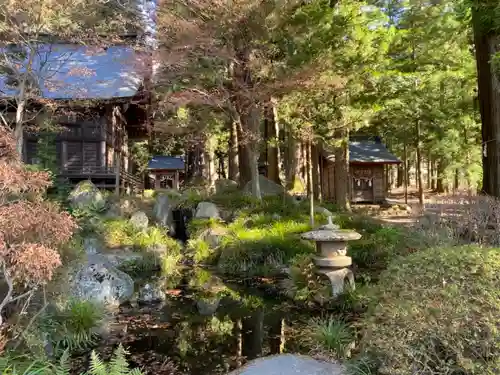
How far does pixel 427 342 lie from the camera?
3.31 metres

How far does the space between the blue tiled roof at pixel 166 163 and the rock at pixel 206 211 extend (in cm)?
2008

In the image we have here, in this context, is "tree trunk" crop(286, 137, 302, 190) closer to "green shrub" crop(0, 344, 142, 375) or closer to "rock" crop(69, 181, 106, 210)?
"rock" crop(69, 181, 106, 210)

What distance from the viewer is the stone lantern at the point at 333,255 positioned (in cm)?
735

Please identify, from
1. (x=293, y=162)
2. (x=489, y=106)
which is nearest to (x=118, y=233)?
(x=293, y=162)

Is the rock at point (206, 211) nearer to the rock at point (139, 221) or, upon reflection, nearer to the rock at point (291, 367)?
the rock at point (139, 221)

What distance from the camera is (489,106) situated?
28.9ft

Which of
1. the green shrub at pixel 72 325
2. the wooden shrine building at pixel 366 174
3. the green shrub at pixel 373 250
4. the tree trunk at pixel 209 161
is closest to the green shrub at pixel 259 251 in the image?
the green shrub at pixel 373 250

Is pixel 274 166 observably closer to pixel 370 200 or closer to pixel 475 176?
pixel 370 200

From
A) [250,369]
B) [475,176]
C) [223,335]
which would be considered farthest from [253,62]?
[475,176]

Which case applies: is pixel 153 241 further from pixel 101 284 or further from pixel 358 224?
pixel 358 224

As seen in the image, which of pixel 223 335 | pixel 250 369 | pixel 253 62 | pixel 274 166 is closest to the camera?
pixel 250 369

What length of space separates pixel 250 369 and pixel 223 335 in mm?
2030

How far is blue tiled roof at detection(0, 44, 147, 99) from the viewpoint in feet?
42.3

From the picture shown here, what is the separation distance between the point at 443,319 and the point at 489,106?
7.00 metres
